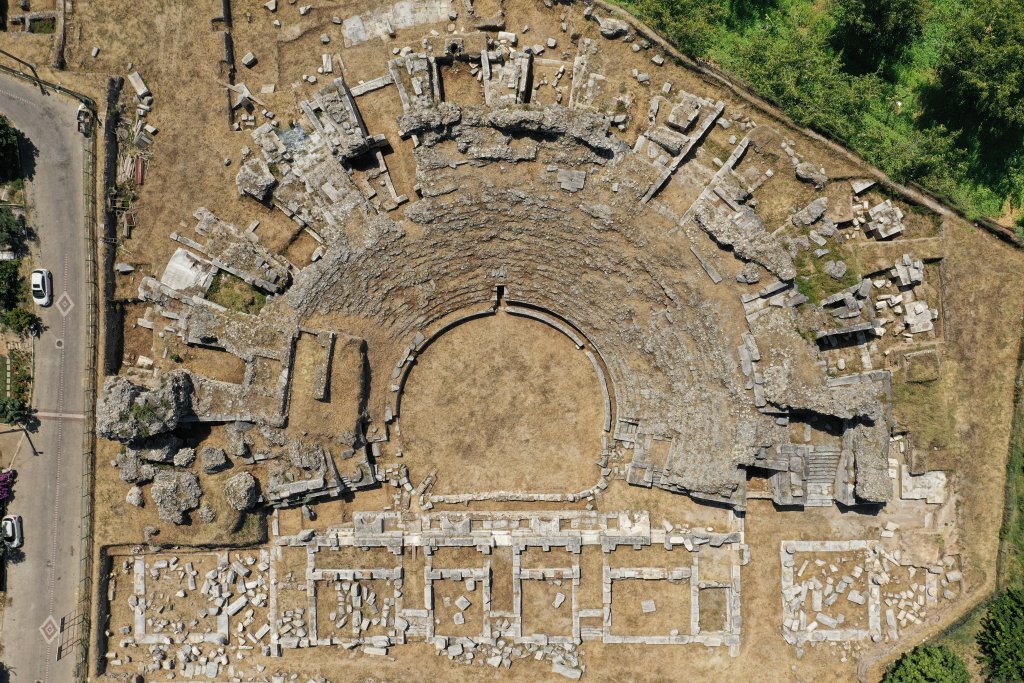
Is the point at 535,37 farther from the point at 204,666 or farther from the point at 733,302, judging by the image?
the point at 204,666

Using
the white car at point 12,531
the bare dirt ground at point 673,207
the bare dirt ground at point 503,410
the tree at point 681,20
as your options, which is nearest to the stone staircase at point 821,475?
the bare dirt ground at point 673,207

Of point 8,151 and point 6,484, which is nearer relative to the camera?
point 8,151

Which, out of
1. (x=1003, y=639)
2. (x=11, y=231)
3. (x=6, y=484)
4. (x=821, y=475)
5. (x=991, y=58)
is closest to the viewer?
(x=991, y=58)

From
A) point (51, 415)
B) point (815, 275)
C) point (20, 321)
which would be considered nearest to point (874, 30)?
point (815, 275)

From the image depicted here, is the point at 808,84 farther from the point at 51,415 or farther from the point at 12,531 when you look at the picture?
the point at 12,531

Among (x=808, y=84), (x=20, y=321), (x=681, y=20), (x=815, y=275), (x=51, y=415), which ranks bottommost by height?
(x=51, y=415)

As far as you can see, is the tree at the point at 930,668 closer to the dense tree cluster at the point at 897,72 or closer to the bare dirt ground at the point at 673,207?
the bare dirt ground at the point at 673,207

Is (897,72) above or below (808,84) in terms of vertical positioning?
above
